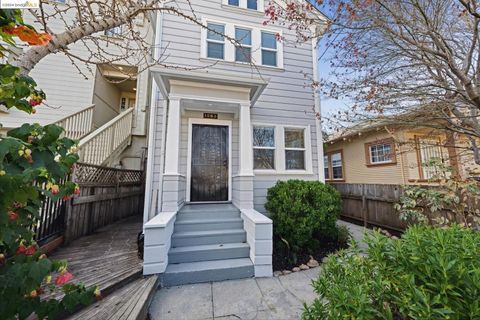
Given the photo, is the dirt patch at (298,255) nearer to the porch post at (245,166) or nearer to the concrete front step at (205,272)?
the concrete front step at (205,272)

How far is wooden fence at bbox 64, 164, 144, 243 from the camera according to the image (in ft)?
12.7

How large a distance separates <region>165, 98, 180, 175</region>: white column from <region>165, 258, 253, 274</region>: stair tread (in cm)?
169

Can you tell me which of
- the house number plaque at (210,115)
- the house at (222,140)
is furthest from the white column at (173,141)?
the house number plaque at (210,115)

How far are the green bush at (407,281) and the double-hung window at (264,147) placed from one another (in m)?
3.90

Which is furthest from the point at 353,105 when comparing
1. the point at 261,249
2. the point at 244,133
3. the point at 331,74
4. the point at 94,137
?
the point at 94,137

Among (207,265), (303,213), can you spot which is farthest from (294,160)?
(207,265)

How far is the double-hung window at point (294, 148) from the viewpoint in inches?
222

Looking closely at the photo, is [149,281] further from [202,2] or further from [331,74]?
[202,2]

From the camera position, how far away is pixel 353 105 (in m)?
4.07

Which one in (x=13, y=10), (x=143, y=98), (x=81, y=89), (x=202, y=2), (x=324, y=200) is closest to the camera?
(x=13, y=10)

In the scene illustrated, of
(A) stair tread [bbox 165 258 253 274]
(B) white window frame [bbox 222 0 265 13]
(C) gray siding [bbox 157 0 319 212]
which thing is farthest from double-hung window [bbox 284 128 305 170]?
(B) white window frame [bbox 222 0 265 13]

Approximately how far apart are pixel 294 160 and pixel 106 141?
555cm

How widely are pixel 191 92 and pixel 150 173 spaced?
2116mm

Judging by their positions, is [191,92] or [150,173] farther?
[150,173]
